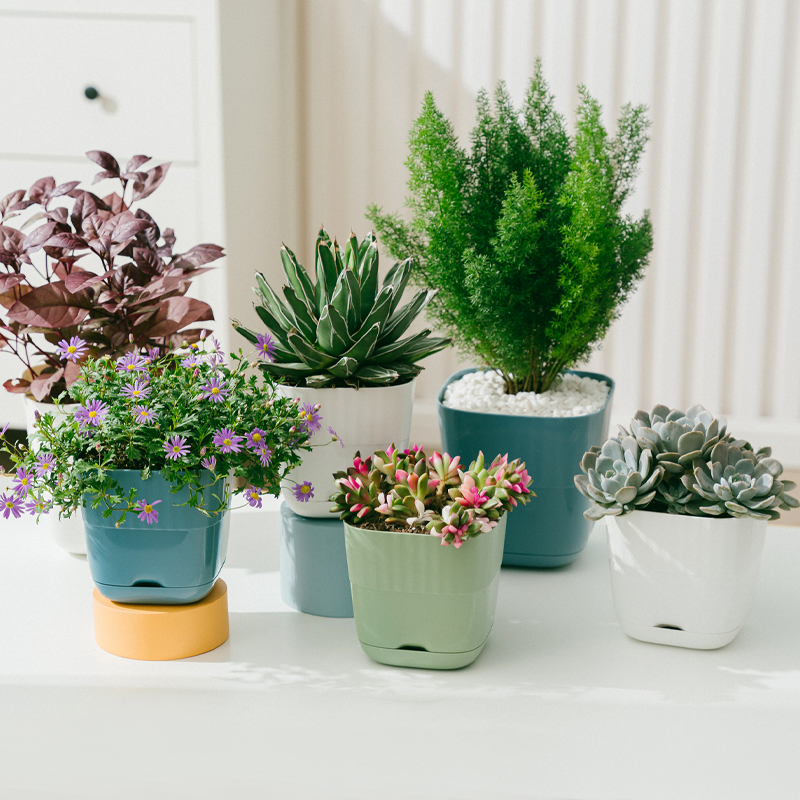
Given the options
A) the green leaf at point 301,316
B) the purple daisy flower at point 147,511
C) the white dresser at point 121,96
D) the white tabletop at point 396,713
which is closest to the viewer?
the white tabletop at point 396,713

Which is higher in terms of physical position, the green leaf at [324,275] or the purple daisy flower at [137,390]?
the green leaf at [324,275]

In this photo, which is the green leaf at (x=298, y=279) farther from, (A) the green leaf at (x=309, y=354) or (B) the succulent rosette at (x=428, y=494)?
(B) the succulent rosette at (x=428, y=494)

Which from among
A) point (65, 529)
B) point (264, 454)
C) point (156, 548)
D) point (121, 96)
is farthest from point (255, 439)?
point (121, 96)

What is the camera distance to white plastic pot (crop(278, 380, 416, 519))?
0.73 m

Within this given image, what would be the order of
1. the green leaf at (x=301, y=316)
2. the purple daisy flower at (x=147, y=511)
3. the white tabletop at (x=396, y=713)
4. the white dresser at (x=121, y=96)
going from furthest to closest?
1. the white dresser at (x=121, y=96)
2. the green leaf at (x=301, y=316)
3. the purple daisy flower at (x=147, y=511)
4. the white tabletop at (x=396, y=713)

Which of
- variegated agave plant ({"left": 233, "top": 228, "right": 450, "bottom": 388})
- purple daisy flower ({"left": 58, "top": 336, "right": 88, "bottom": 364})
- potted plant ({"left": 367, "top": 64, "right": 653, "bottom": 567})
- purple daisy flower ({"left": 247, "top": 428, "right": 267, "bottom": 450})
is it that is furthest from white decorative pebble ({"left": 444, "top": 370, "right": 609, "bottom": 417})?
purple daisy flower ({"left": 58, "top": 336, "right": 88, "bottom": 364})

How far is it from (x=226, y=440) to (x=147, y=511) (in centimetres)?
8

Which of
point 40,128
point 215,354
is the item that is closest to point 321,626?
point 215,354

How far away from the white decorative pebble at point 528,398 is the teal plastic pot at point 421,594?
22 cm

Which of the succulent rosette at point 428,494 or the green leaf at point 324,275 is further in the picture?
the green leaf at point 324,275

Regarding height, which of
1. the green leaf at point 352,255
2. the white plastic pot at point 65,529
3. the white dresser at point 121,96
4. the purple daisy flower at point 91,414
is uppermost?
the white dresser at point 121,96

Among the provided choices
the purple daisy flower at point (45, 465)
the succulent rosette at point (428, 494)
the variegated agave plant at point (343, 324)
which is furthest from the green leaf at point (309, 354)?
the purple daisy flower at point (45, 465)

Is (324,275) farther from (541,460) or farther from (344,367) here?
(541,460)

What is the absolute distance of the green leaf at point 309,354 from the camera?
2.34ft
